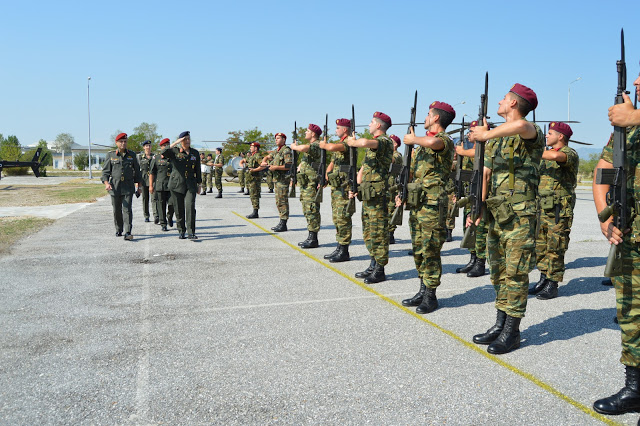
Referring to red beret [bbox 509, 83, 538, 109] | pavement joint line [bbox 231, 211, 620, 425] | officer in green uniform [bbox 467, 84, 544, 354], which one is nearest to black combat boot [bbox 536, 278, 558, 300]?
pavement joint line [bbox 231, 211, 620, 425]

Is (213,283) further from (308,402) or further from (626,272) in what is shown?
(626,272)

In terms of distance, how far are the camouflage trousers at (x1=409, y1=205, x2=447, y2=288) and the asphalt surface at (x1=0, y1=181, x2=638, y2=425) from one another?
0.42 m

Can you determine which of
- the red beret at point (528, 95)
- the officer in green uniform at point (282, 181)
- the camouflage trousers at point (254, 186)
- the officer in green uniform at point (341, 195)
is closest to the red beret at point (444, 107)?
the red beret at point (528, 95)

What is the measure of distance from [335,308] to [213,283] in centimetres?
202

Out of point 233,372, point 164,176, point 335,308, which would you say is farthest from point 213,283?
point 164,176

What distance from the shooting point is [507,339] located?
4383mm

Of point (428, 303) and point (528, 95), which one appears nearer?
point (528, 95)

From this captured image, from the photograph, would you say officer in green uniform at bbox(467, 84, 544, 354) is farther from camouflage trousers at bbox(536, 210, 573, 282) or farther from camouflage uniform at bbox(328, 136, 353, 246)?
camouflage uniform at bbox(328, 136, 353, 246)

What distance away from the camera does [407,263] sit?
8.32 m

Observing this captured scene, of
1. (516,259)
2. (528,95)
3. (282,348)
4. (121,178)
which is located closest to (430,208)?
(516,259)

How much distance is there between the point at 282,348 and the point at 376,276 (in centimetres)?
279

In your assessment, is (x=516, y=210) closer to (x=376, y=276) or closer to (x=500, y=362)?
(x=500, y=362)

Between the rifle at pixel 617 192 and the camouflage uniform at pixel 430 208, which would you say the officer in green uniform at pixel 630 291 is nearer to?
the rifle at pixel 617 192

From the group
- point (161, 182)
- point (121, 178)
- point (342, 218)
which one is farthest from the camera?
point (161, 182)
